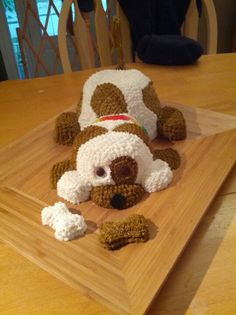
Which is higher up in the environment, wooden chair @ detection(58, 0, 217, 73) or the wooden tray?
wooden chair @ detection(58, 0, 217, 73)

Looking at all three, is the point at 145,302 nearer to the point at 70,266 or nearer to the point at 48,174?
the point at 70,266

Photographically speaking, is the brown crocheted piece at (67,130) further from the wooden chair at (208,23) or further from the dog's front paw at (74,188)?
the wooden chair at (208,23)

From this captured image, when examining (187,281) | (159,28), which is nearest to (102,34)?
(159,28)

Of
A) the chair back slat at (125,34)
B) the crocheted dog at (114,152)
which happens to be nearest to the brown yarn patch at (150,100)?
the crocheted dog at (114,152)

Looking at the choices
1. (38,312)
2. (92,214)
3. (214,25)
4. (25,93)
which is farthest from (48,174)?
(214,25)

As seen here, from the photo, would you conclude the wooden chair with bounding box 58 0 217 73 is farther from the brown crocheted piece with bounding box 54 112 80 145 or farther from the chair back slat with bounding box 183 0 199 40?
the brown crocheted piece with bounding box 54 112 80 145

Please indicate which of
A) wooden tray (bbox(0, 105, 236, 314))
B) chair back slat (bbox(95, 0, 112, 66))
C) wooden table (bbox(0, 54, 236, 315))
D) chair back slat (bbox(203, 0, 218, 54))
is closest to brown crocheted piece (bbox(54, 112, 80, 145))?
wooden tray (bbox(0, 105, 236, 314))

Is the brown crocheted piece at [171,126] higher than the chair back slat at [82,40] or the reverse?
the reverse
